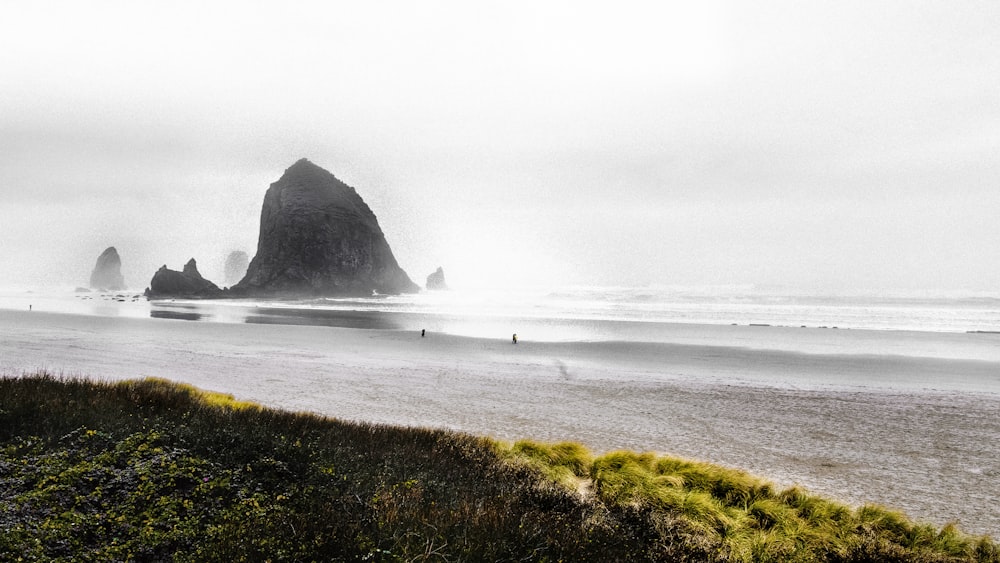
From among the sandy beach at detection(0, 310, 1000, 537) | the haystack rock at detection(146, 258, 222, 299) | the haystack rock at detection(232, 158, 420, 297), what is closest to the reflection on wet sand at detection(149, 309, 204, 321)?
the sandy beach at detection(0, 310, 1000, 537)

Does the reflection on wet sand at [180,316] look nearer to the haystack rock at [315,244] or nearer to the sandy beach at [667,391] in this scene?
the sandy beach at [667,391]

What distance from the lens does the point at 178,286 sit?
109 meters

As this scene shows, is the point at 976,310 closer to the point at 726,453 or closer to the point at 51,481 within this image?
the point at 726,453

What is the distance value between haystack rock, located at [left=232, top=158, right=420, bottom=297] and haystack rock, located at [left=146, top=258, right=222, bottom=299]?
5.84 metres

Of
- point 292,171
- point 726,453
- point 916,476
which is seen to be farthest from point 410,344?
point 292,171

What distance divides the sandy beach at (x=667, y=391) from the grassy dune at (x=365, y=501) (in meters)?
2.48

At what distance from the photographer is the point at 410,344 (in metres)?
30.5

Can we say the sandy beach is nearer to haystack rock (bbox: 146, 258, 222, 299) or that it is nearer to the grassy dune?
the grassy dune

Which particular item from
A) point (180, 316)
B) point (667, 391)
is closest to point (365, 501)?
point (667, 391)

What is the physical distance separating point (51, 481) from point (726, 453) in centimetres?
1126

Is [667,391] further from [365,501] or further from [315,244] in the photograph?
[315,244]

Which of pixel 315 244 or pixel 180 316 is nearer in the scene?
pixel 180 316

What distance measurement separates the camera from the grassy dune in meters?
4.95

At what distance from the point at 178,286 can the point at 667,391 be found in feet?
383
